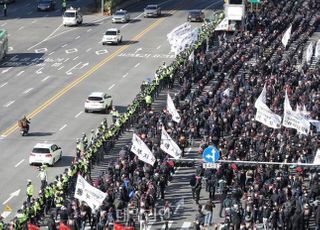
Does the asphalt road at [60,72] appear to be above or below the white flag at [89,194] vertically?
below

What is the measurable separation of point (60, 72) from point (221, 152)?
32.1m

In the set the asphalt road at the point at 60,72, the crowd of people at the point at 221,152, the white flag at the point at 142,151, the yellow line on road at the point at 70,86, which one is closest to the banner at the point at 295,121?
the crowd of people at the point at 221,152

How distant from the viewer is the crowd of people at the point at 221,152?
164 feet

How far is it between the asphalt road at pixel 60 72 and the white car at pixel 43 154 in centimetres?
60

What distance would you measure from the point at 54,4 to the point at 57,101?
41.0 metres

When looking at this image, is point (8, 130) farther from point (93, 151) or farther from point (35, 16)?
point (35, 16)

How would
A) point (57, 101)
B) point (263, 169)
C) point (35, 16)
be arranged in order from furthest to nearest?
point (35, 16) < point (57, 101) < point (263, 169)

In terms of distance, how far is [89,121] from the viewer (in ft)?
237

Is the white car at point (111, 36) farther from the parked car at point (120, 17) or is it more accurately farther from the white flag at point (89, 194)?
the white flag at point (89, 194)

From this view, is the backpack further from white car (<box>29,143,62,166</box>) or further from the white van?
the white van

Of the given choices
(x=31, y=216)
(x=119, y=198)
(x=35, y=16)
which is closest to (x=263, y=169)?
(x=119, y=198)

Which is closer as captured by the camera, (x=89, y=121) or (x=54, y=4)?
(x=89, y=121)

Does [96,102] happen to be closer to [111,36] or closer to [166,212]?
[166,212]

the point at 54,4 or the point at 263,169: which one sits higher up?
the point at 263,169
